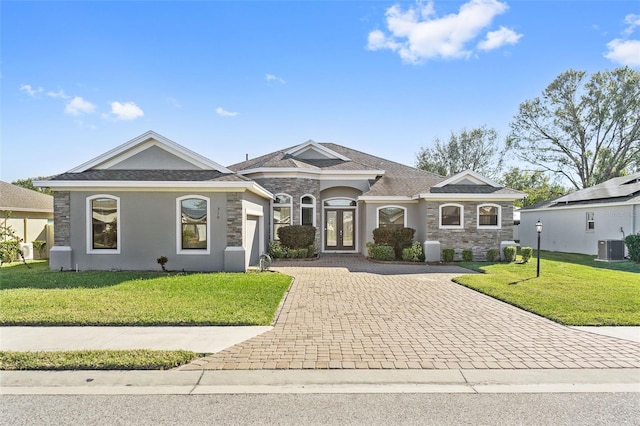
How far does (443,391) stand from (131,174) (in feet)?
42.0

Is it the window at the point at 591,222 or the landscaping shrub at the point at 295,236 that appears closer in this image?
the landscaping shrub at the point at 295,236

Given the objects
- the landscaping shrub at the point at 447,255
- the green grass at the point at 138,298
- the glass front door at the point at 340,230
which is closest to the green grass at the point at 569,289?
the landscaping shrub at the point at 447,255

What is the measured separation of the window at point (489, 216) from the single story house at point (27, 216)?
2128cm

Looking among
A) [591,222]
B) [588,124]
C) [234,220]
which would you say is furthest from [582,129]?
[234,220]

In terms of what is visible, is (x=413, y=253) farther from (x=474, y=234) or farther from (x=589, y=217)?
(x=589, y=217)

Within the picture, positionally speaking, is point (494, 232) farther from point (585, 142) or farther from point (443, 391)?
point (585, 142)

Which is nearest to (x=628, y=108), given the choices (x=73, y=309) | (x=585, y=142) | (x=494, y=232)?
(x=585, y=142)

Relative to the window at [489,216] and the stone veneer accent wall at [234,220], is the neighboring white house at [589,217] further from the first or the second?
the stone veneer accent wall at [234,220]

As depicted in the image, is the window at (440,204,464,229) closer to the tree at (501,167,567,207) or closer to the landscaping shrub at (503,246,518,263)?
the landscaping shrub at (503,246,518,263)

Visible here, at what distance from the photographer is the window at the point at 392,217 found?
60.8ft

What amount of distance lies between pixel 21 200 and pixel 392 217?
61.6ft

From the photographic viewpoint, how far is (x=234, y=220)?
13.0 m

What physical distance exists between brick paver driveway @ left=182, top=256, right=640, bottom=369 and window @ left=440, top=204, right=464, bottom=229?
7.47 metres

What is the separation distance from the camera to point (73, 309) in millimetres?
7699
